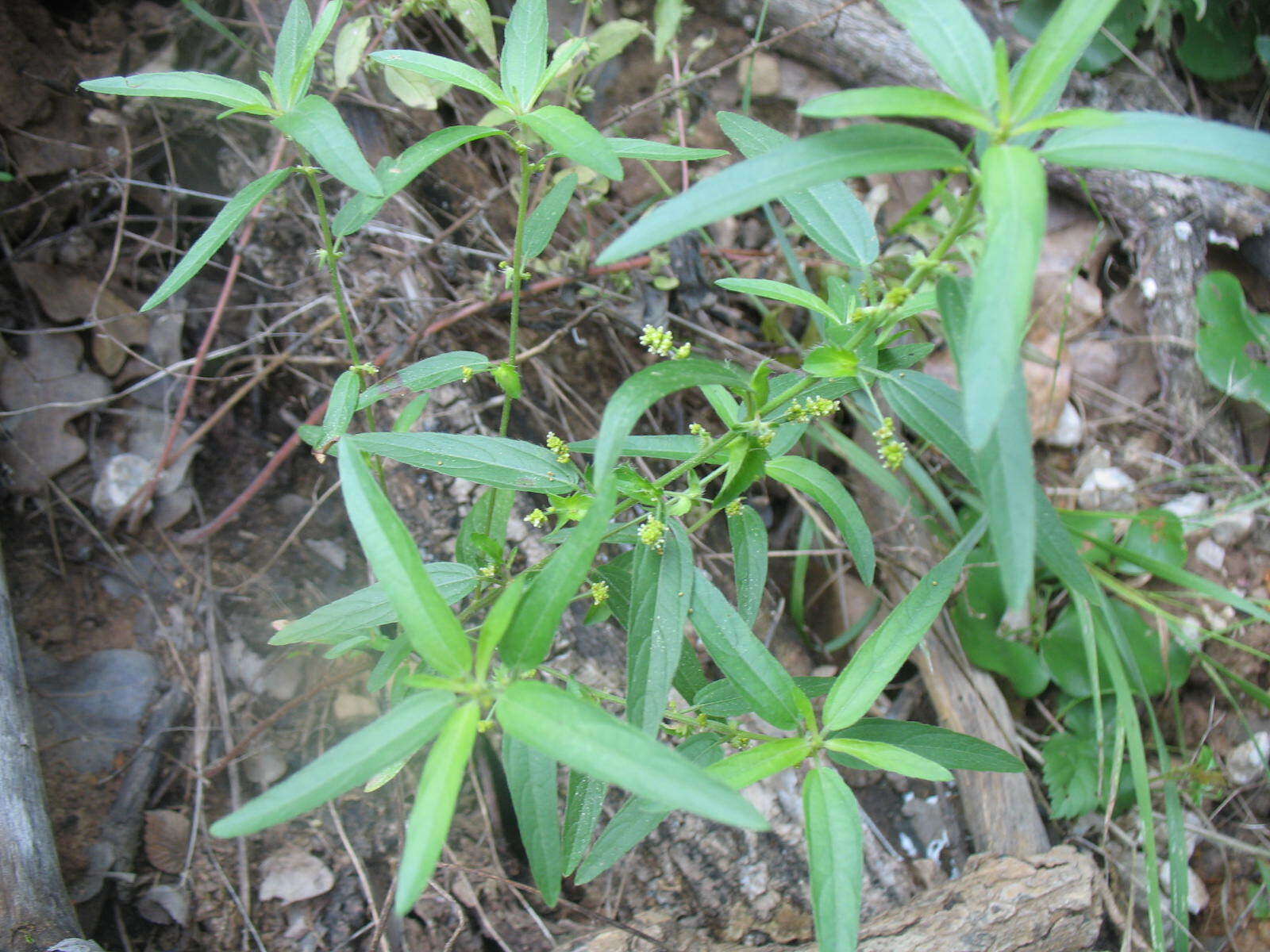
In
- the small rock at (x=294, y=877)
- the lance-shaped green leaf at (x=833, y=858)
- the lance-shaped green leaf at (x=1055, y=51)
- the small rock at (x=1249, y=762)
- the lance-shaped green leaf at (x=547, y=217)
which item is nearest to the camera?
the lance-shaped green leaf at (x=1055, y=51)

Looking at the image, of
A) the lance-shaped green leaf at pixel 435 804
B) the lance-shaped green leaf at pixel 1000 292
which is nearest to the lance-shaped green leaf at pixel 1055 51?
the lance-shaped green leaf at pixel 1000 292

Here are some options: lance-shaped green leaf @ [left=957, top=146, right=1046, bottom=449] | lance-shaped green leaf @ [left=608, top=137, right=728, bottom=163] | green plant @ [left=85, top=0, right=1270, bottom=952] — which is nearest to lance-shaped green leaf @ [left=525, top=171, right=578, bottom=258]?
green plant @ [left=85, top=0, right=1270, bottom=952]

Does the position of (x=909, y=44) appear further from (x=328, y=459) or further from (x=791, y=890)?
(x=791, y=890)

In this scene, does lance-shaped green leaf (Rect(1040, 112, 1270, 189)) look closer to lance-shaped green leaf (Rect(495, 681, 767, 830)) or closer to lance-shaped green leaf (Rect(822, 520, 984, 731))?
lance-shaped green leaf (Rect(822, 520, 984, 731))

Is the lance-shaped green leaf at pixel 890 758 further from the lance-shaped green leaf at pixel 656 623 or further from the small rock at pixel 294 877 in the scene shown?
the small rock at pixel 294 877

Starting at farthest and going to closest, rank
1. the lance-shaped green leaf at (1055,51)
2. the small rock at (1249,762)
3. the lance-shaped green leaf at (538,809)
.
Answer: the small rock at (1249,762) → the lance-shaped green leaf at (538,809) → the lance-shaped green leaf at (1055,51)

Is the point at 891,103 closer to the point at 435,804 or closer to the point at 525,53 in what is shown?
the point at 525,53

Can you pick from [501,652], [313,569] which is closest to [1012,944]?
[501,652]

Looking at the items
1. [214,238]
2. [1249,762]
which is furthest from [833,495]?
[1249,762]
